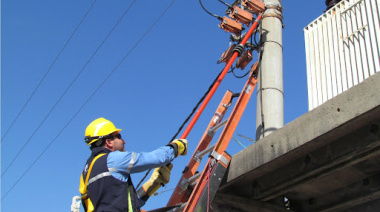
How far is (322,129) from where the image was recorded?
467 centimetres

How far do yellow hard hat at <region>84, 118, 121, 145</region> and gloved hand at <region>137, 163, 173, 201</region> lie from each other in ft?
2.91

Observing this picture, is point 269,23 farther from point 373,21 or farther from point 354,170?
point 354,170

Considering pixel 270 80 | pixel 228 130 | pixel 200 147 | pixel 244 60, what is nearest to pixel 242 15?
pixel 244 60

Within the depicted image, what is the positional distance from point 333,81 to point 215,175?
2.98m

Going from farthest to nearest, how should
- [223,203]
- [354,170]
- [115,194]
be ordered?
[223,203] → [354,170] → [115,194]

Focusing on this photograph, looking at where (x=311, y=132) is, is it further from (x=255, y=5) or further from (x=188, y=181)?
(x=255, y=5)

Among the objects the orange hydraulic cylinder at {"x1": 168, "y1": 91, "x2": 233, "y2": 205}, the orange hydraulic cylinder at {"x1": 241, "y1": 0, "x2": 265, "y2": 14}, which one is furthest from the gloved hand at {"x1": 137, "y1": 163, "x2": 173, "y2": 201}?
the orange hydraulic cylinder at {"x1": 241, "y1": 0, "x2": 265, "y2": 14}

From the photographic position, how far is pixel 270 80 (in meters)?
7.76

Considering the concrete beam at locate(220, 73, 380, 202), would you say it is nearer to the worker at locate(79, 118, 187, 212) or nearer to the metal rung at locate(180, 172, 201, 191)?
the metal rung at locate(180, 172, 201, 191)

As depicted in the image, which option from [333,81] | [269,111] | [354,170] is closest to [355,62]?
[333,81]

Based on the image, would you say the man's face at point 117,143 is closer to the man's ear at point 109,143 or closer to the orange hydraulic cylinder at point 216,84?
the man's ear at point 109,143

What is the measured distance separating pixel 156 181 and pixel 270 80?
10.2ft

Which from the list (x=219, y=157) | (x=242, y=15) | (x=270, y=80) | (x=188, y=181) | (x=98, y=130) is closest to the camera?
(x=98, y=130)

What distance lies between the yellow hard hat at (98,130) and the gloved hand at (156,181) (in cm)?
89
